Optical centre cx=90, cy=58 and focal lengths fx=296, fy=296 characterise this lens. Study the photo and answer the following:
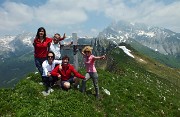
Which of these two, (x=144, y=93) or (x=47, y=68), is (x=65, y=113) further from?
(x=144, y=93)

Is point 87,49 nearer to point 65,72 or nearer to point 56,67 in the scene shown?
point 65,72

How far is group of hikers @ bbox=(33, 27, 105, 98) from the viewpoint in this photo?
2225 centimetres

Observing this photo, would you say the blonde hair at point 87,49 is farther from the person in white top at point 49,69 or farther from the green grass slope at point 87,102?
the green grass slope at point 87,102

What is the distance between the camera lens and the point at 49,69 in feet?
75.7

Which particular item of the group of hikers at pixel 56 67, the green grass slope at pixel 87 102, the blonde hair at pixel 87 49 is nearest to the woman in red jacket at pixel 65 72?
the group of hikers at pixel 56 67

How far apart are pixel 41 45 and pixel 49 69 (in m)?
1.96

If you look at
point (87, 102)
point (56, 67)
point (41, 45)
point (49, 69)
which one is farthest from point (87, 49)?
point (87, 102)

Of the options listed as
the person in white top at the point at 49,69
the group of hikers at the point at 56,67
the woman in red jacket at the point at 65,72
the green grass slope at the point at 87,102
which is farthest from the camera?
the person in white top at the point at 49,69

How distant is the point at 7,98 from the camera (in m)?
20.4

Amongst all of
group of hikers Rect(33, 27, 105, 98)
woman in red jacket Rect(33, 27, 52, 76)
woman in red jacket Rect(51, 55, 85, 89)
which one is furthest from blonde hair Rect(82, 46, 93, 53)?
woman in red jacket Rect(33, 27, 52, 76)

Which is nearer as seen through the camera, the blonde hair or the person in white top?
the blonde hair

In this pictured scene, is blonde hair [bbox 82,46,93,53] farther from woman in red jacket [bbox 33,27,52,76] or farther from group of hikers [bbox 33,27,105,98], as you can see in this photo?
woman in red jacket [bbox 33,27,52,76]

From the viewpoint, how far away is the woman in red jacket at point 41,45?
22594mm

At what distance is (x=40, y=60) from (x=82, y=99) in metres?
4.90
